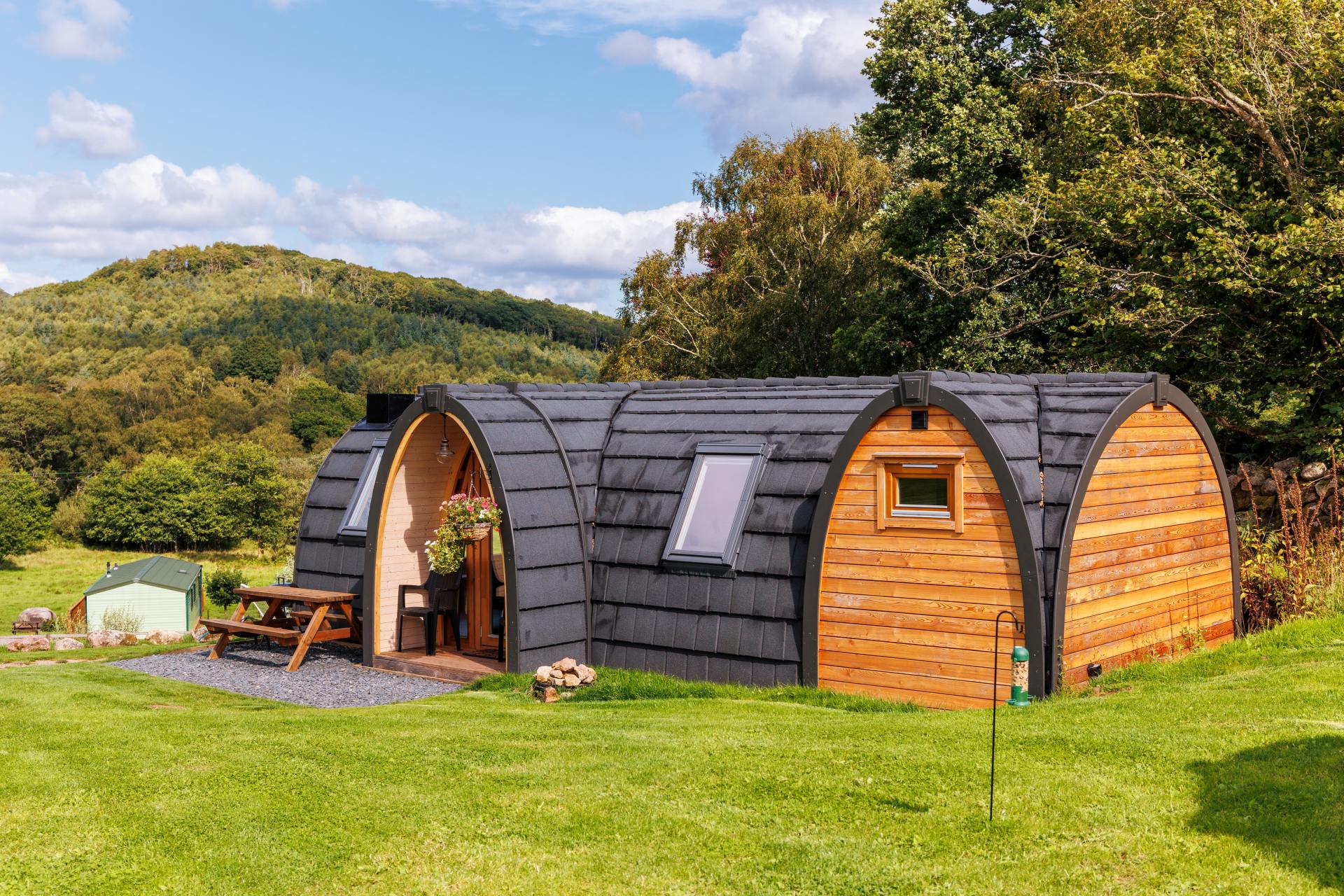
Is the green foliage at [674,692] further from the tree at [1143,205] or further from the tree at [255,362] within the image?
the tree at [255,362]

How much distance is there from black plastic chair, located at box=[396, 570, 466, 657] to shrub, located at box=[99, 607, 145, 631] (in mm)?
17363

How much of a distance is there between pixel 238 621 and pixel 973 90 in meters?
18.5

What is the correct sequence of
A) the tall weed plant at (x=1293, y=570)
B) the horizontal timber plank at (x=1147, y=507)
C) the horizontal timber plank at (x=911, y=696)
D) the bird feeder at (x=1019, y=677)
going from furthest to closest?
the tall weed plant at (x=1293, y=570), the horizontal timber plank at (x=1147, y=507), the horizontal timber plank at (x=911, y=696), the bird feeder at (x=1019, y=677)

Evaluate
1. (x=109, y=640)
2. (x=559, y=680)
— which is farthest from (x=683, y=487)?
(x=109, y=640)

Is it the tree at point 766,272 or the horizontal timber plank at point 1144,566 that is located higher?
the tree at point 766,272

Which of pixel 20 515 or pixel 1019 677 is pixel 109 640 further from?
pixel 20 515

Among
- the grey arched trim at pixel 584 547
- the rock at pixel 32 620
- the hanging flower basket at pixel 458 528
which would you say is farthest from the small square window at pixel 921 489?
the rock at pixel 32 620

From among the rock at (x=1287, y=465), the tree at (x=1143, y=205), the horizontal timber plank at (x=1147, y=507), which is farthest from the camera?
the rock at (x=1287, y=465)

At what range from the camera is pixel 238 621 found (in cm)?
1390

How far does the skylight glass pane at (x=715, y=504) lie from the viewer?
462 inches

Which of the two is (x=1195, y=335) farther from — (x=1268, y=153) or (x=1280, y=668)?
(x=1280, y=668)

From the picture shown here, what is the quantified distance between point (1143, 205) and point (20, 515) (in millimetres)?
55390

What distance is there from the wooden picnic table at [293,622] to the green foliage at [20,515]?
48.2 meters

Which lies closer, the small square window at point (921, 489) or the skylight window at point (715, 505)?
the small square window at point (921, 489)
